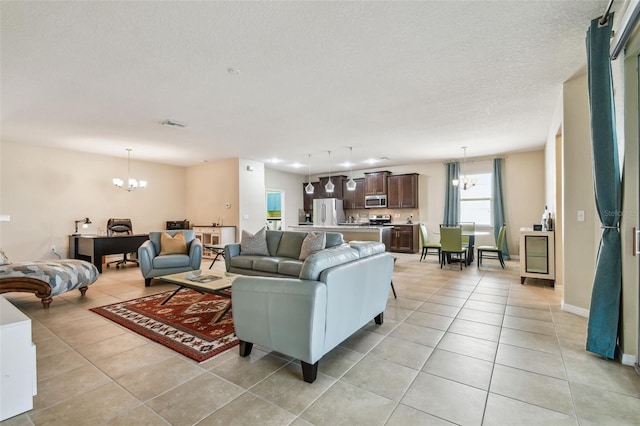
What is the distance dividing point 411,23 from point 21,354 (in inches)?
137

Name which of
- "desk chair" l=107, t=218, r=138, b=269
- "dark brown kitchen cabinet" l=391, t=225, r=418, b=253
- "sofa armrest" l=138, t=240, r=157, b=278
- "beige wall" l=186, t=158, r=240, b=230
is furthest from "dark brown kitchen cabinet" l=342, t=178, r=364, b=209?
"sofa armrest" l=138, t=240, r=157, b=278

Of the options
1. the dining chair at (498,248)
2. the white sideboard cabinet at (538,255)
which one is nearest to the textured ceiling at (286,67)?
the white sideboard cabinet at (538,255)

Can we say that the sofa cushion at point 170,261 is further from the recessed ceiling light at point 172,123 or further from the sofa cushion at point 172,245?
the recessed ceiling light at point 172,123

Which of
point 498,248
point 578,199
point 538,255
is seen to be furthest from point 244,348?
point 498,248

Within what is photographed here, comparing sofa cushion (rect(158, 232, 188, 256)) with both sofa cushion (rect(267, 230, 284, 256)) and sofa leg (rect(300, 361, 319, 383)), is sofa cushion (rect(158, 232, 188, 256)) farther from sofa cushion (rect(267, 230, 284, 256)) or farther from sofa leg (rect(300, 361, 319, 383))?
sofa leg (rect(300, 361, 319, 383))

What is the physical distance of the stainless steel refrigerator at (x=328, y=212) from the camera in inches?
379

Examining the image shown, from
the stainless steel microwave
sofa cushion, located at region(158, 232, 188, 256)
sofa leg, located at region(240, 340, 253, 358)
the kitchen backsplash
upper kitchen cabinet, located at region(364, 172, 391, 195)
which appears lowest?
sofa leg, located at region(240, 340, 253, 358)

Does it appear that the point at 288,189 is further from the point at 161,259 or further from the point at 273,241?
the point at 161,259

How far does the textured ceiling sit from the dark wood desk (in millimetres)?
2004

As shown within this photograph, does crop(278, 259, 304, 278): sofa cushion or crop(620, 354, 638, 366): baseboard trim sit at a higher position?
crop(278, 259, 304, 278): sofa cushion

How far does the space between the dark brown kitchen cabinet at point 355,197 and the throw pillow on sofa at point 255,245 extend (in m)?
5.14

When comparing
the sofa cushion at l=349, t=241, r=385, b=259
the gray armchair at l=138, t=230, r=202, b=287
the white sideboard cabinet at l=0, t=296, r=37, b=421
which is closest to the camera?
the white sideboard cabinet at l=0, t=296, r=37, b=421

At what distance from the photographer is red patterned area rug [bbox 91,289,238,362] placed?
2.63m

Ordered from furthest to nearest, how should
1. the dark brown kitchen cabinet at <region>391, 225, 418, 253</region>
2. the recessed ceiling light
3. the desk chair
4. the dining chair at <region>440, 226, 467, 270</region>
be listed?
the dark brown kitchen cabinet at <region>391, 225, 418, 253</region> → the desk chair → the dining chair at <region>440, 226, 467, 270</region> → the recessed ceiling light
